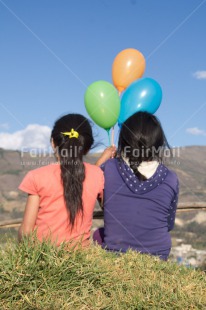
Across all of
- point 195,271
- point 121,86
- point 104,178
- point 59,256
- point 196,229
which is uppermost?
point 121,86

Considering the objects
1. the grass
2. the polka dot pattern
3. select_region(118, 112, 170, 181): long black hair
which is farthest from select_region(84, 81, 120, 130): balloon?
the grass

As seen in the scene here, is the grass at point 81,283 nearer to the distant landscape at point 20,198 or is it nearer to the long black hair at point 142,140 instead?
the long black hair at point 142,140

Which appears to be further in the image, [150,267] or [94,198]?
[94,198]

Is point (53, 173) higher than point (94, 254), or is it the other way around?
point (53, 173)

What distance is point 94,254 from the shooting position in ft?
6.71

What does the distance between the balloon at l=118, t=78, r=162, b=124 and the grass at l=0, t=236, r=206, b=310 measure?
2156 mm

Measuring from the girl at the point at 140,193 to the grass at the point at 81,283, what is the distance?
2.30 feet

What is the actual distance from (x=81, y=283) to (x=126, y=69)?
11.0ft

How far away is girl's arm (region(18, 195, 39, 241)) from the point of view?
2.42m

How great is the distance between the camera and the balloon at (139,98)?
12.9 feet

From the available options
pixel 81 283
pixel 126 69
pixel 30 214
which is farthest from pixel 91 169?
pixel 126 69

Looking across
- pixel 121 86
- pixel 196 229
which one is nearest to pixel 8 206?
pixel 196 229

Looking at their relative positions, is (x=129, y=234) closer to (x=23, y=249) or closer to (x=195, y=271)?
(x=195, y=271)

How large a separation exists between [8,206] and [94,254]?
105 m
